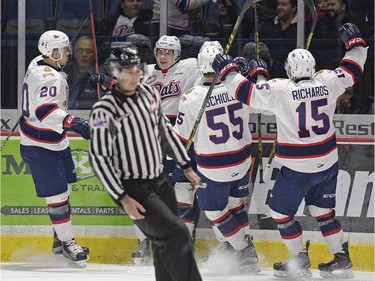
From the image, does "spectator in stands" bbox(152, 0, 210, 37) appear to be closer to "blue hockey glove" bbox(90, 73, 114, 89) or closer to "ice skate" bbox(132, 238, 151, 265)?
"blue hockey glove" bbox(90, 73, 114, 89)

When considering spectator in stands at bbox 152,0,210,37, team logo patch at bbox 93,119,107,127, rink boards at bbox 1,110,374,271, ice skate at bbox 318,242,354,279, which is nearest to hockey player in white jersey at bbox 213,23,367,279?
ice skate at bbox 318,242,354,279

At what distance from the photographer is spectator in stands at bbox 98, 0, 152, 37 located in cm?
708

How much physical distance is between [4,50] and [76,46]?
1.51ft

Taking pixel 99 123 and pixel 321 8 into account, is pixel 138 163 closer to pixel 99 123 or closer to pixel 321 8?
pixel 99 123

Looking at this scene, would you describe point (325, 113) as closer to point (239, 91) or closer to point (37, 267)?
point (239, 91)

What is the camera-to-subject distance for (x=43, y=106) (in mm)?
6570

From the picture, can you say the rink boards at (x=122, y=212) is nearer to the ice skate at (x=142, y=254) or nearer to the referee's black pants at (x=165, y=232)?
the ice skate at (x=142, y=254)

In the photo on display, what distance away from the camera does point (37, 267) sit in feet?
22.6

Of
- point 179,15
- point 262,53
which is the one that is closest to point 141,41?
point 179,15

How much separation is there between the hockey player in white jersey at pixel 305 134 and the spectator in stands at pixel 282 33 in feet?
1.68

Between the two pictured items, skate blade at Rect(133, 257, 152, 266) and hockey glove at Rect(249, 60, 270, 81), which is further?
skate blade at Rect(133, 257, 152, 266)

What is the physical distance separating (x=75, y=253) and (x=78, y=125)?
0.83 m

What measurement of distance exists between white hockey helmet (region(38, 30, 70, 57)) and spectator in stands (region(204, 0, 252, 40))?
0.90m

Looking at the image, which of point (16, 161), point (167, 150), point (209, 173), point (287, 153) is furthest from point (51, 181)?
point (167, 150)
